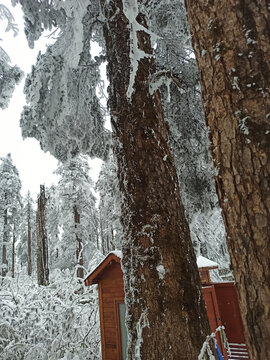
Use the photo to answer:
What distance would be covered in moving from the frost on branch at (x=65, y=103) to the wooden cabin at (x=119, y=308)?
2.97m

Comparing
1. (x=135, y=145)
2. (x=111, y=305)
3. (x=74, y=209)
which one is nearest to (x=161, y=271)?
(x=135, y=145)

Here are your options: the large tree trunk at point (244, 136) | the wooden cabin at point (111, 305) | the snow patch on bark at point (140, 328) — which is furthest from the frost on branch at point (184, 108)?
the large tree trunk at point (244, 136)

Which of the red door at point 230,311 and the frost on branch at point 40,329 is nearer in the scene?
the frost on branch at point 40,329

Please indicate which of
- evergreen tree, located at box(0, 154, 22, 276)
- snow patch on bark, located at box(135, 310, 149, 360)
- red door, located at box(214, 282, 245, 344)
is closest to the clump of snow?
snow patch on bark, located at box(135, 310, 149, 360)

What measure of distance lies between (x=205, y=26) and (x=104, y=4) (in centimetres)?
372

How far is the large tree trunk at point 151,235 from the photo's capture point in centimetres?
310

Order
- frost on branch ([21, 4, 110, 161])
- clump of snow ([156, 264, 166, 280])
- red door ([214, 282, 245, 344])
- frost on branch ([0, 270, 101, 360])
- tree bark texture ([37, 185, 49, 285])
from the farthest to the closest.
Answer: tree bark texture ([37, 185, 49, 285])
red door ([214, 282, 245, 344])
frost on branch ([0, 270, 101, 360])
frost on branch ([21, 4, 110, 161])
clump of snow ([156, 264, 166, 280])

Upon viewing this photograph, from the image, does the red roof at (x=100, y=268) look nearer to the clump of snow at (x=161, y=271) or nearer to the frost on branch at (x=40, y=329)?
the frost on branch at (x=40, y=329)

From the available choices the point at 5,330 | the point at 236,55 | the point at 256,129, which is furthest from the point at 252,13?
the point at 5,330

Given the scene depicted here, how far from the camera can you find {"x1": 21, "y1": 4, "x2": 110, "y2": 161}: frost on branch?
17.5 feet

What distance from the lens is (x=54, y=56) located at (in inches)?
209

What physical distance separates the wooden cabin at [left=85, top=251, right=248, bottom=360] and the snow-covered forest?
0.89 m

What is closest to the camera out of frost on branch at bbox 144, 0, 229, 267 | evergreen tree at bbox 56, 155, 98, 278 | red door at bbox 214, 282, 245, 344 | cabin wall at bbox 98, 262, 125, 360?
frost on branch at bbox 144, 0, 229, 267

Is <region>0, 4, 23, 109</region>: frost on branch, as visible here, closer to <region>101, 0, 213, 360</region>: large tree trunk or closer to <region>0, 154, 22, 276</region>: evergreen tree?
<region>101, 0, 213, 360</region>: large tree trunk
